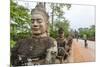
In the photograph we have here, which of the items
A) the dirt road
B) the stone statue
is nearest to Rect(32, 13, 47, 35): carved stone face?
the stone statue

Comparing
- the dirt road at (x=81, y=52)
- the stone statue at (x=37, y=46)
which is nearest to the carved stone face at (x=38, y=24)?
the stone statue at (x=37, y=46)

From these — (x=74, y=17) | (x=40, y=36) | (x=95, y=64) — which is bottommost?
(x=95, y=64)

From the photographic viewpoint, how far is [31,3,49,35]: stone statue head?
2.27 meters

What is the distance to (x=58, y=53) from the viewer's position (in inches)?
92.6

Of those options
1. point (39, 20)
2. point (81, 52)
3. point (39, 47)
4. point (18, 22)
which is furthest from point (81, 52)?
point (18, 22)

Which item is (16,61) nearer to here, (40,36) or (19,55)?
(19,55)

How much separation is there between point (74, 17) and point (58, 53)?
0.47 m

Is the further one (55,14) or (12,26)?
(55,14)

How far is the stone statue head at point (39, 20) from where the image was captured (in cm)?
227

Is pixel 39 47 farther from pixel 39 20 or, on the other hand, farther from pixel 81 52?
pixel 81 52

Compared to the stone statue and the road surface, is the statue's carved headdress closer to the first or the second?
the stone statue
